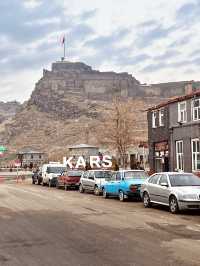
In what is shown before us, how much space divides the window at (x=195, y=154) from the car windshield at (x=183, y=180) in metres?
16.6

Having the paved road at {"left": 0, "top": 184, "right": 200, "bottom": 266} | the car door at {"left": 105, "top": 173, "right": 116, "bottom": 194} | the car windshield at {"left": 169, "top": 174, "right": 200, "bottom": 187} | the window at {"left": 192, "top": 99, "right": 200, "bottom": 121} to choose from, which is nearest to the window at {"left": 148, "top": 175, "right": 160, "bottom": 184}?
the car windshield at {"left": 169, "top": 174, "right": 200, "bottom": 187}

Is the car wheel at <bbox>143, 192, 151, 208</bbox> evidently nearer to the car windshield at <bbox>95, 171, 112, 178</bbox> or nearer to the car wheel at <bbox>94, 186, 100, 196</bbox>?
the car wheel at <bbox>94, 186, 100, 196</bbox>

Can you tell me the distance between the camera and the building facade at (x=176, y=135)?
36.4 metres

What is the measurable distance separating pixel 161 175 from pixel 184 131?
18337 millimetres

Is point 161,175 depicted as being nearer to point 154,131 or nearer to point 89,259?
point 89,259

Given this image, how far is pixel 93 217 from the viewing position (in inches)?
656

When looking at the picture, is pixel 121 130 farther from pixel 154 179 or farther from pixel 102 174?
pixel 154 179

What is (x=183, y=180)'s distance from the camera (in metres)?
19.2

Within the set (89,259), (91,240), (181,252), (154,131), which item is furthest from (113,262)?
(154,131)

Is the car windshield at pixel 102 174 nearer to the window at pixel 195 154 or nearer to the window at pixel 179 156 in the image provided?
the window at pixel 195 154

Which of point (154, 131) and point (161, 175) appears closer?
point (161, 175)

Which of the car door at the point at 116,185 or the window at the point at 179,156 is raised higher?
the window at the point at 179,156

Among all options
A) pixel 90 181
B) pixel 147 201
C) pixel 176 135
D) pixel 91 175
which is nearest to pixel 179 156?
pixel 176 135

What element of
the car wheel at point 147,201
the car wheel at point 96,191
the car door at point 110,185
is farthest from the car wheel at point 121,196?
the car wheel at point 96,191
